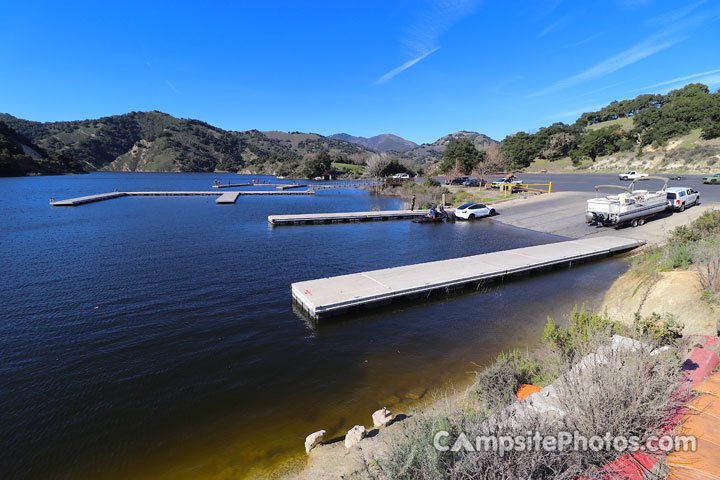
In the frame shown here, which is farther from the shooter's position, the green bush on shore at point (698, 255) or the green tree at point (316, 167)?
the green tree at point (316, 167)

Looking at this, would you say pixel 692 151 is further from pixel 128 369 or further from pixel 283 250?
pixel 128 369

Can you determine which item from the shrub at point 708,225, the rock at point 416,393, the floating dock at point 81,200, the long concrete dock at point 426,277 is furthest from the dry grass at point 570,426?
the floating dock at point 81,200

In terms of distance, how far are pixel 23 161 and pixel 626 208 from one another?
525 feet

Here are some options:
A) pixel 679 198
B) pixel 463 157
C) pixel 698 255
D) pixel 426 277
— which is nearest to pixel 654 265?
pixel 698 255

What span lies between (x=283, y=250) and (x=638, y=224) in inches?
1058

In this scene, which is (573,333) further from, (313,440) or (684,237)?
(684,237)

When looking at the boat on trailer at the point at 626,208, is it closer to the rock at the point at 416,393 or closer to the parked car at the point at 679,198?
the parked car at the point at 679,198

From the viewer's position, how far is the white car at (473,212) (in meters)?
33.8

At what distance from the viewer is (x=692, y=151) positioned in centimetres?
6119

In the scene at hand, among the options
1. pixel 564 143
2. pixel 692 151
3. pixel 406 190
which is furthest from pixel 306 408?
pixel 564 143

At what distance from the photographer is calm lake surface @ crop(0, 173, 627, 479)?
661 cm

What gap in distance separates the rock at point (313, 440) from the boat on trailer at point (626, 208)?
85.8ft

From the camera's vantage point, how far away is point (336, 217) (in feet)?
113

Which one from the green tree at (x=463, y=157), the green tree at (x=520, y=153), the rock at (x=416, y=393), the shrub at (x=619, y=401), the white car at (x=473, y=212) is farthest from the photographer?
the green tree at (x=520, y=153)
